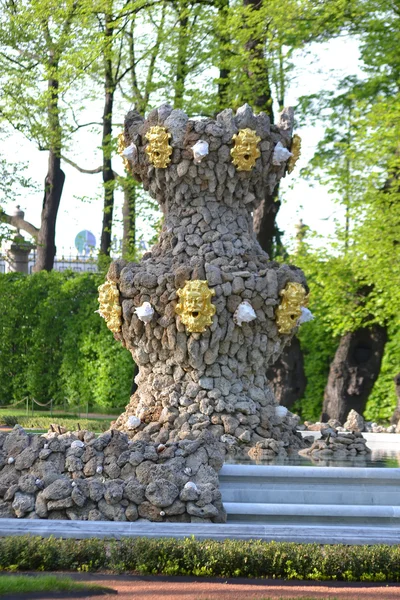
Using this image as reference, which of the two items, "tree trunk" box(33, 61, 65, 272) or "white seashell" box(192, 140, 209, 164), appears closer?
"white seashell" box(192, 140, 209, 164)

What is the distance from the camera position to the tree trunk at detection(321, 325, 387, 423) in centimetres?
1838

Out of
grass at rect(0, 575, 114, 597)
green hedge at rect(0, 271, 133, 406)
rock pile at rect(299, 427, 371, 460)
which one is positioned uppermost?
green hedge at rect(0, 271, 133, 406)

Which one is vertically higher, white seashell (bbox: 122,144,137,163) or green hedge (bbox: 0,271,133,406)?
white seashell (bbox: 122,144,137,163)

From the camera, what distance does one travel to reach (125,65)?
23.9 metres

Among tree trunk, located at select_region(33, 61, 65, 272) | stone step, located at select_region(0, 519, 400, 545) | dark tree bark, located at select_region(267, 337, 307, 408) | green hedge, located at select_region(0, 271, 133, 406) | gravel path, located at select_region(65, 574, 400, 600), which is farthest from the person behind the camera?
tree trunk, located at select_region(33, 61, 65, 272)

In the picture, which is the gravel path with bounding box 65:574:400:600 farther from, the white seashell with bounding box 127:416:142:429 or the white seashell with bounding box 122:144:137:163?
the white seashell with bounding box 122:144:137:163

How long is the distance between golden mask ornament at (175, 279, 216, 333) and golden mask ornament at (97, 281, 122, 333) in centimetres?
69

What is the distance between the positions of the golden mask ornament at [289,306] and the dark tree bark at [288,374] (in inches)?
346

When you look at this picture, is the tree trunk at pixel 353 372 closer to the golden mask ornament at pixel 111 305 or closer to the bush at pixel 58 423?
the bush at pixel 58 423

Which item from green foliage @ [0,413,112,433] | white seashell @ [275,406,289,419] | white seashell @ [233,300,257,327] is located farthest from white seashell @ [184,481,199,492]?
green foliage @ [0,413,112,433]

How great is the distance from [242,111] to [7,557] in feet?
17.9

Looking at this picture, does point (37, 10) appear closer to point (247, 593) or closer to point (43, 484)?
point (43, 484)

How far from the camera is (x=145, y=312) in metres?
9.27

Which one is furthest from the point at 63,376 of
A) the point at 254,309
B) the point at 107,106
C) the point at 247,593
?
the point at 247,593
